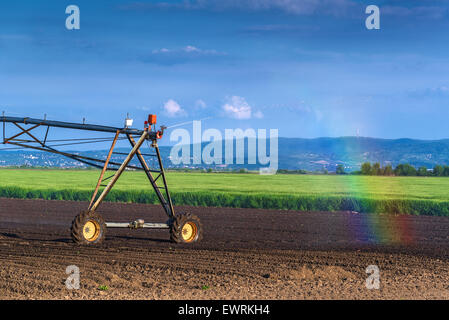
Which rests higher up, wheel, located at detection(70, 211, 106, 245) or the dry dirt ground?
wheel, located at detection(70, 211, 106, 245)

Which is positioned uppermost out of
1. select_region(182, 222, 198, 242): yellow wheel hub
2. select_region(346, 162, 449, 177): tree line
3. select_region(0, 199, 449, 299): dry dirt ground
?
select_region(346, 162, 449, 177): tree line

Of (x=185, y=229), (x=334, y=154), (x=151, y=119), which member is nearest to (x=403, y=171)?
(x=334, y=154)

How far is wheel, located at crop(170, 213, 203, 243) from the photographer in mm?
19281

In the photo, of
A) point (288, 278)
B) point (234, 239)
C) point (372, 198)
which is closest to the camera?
point (288, 278)

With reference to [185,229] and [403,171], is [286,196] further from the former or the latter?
[403,171]

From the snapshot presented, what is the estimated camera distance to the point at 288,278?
45.1 feet

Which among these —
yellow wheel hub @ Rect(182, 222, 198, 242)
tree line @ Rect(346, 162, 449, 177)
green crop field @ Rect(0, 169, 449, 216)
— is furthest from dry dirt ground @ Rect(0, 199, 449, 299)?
tree line @ Rect(346, 162, 449, 177)

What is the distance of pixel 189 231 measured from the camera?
19938mm

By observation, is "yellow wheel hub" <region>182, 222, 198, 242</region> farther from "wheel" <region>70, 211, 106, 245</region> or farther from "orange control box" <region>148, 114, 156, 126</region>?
"orange control box" <region>148, 114, 156, 126</region>

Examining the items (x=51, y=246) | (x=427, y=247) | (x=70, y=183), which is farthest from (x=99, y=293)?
(x=70, y=183)

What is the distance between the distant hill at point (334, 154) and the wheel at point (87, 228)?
56300mm

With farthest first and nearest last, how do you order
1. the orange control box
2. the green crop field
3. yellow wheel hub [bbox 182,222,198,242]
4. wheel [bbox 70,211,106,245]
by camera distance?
the green crop field, yellow wheel hub [bbox 182,222,198,242], the orange control box, wheel [bbox 70,211,106,245]

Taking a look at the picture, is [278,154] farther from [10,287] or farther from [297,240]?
[10,287]
